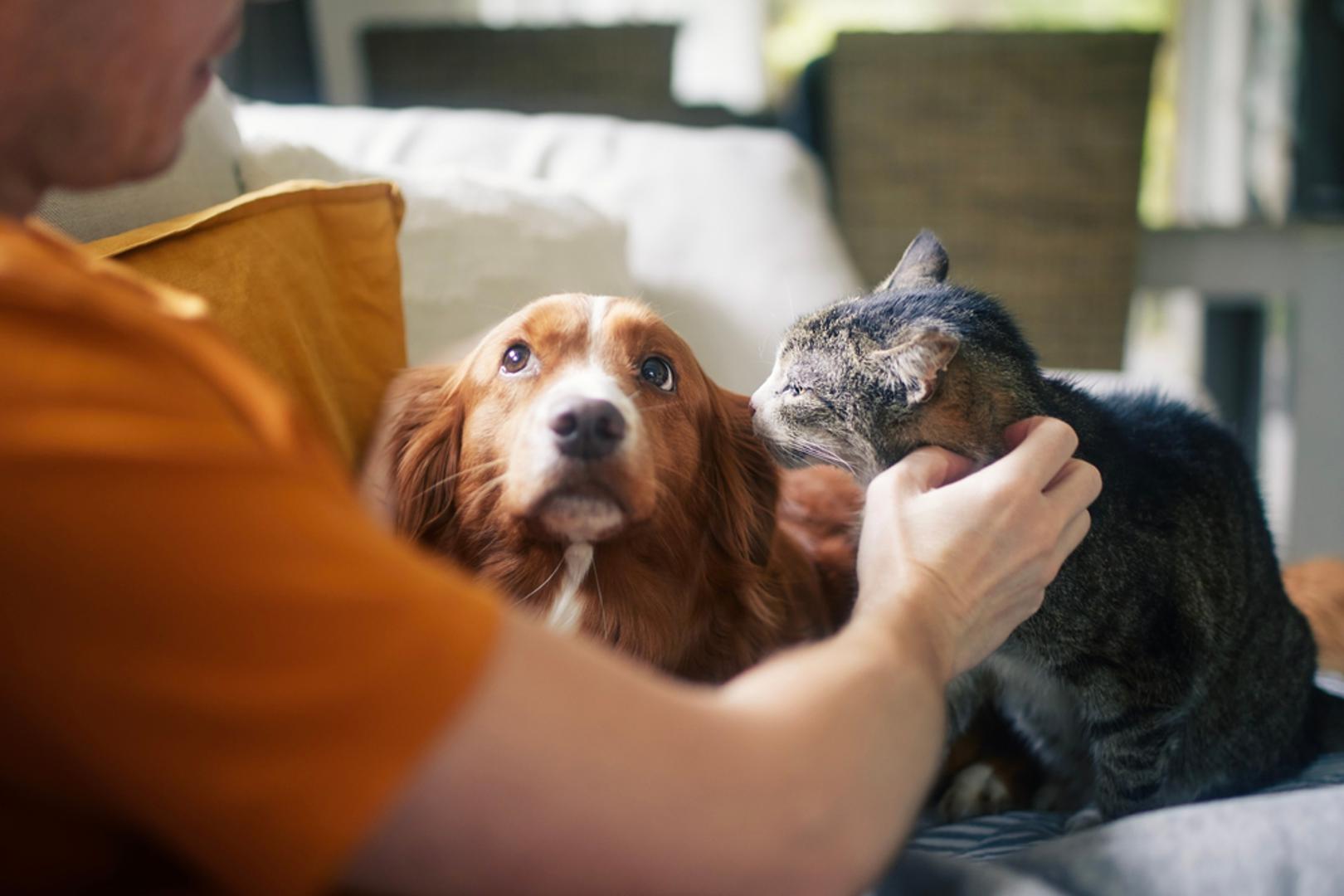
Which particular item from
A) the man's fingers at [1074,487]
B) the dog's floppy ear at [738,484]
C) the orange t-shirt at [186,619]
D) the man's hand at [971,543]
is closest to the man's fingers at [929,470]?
the man's hand at [971,543]

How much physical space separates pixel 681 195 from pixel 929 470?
114 centimetres

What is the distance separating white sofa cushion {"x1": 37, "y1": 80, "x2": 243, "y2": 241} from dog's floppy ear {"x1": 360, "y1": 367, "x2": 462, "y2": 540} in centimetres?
39

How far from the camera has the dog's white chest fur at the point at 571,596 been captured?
1.16m

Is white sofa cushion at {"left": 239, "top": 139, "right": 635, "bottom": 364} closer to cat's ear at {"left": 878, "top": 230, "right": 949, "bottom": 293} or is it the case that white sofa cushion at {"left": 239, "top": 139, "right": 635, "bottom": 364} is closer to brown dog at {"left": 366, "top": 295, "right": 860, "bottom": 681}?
brown dog at {"left": 366, "top": 295, "right": 860, "bottom": 681}

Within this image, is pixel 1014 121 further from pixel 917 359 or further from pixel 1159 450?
pixel 917 359

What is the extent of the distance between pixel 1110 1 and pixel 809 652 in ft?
15.3

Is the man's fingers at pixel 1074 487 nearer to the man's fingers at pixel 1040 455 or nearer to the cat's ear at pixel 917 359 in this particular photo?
the man's fingers at pixel 1040 455

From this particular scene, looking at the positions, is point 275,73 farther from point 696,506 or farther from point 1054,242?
point 696,506

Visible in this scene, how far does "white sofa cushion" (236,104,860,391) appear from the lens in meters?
1.86

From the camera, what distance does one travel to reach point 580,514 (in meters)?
1.06

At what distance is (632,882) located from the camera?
0.54 meters

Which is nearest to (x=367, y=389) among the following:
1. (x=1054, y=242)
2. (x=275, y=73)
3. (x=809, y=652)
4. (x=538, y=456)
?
(x=538, y=456)

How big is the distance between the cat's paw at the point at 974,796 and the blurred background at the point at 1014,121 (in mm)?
1380

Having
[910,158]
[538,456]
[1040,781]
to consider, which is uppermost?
[538,456]
